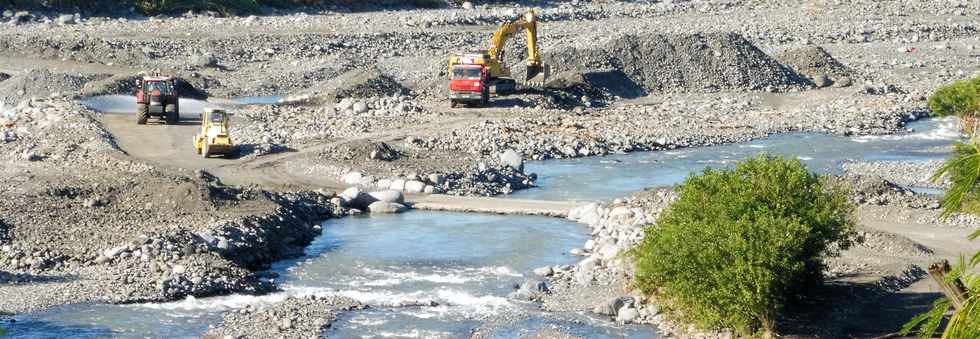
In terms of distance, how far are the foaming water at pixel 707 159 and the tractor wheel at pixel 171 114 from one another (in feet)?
37.9

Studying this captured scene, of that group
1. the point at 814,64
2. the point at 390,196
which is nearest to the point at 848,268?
the point at 390,196

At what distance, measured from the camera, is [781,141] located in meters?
47.2

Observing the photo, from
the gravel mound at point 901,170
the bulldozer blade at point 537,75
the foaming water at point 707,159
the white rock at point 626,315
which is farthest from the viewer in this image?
the bulldozer blade at point 537,75

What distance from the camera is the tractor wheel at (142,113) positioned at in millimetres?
43359

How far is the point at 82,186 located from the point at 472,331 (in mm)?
12715

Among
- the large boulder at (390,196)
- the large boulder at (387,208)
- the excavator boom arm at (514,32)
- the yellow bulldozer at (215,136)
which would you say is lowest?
the large boulder at (387,208)

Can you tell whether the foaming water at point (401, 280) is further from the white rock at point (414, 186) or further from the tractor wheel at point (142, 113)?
the tractor wheel at point (142, 113)

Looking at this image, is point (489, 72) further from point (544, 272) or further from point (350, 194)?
point (544, 272)

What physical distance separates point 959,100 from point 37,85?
32415 mm

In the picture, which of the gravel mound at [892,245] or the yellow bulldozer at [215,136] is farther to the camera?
the yellow bulldozer at [215,136]

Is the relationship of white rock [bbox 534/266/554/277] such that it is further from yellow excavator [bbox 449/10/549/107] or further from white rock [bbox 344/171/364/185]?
yellow excavator [bbox 449/10/549/107]

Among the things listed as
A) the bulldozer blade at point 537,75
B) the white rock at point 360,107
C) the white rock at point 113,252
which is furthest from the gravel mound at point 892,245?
the bulldozer blade at point 537,75

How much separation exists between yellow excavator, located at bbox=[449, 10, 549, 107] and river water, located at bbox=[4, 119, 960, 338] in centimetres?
840

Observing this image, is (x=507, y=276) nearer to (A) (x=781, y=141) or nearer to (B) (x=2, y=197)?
(B) (x=2, y=197)
